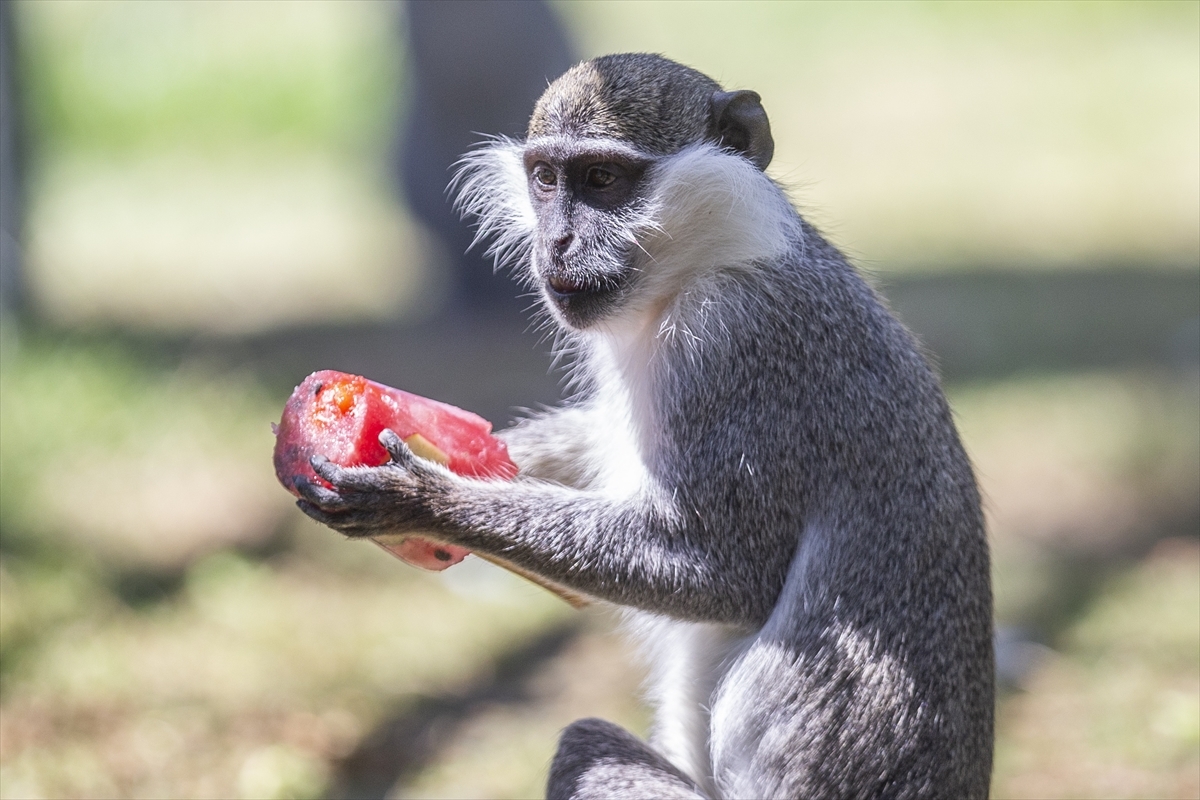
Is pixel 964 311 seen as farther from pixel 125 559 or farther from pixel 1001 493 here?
pixel 125 559

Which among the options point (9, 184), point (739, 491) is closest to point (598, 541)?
point (739, 491)

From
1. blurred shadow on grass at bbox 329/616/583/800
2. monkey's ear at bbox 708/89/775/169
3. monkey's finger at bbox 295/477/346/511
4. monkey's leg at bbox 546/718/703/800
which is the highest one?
monkey's ear at bbox 708/89/775/169

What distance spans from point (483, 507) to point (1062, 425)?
542 centimetres

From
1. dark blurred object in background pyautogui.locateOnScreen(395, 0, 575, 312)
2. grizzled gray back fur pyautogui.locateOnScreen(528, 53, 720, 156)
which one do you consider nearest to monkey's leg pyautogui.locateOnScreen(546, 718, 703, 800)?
grizzled gray back fur pyautogui.locateOnScreen(528, 53, 720, 156)

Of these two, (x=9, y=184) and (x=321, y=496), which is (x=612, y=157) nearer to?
(x=321, y=496)

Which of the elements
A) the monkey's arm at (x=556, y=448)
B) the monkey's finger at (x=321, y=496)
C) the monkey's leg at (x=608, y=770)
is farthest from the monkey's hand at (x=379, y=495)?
the monkey's arm at (x=556, y=448)

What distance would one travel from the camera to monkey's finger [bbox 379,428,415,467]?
3598 mm

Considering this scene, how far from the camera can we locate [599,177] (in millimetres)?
3879

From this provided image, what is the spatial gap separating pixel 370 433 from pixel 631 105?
1.19 metres

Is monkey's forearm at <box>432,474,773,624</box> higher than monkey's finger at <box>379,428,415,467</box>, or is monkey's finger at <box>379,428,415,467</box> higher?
monkey's finger at <box>379,428,415,467</box>

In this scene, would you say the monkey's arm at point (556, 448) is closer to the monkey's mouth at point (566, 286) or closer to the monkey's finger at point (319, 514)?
the monkey's mouth at point (566, 286)

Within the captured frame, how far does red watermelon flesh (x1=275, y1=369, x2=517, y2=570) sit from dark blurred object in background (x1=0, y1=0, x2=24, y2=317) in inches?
218

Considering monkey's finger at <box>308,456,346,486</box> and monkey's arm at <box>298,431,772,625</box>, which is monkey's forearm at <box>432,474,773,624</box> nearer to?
monkey's arm at <box>298,431,772,625</box>

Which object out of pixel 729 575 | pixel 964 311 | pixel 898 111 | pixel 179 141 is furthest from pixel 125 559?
pixel 898 111
